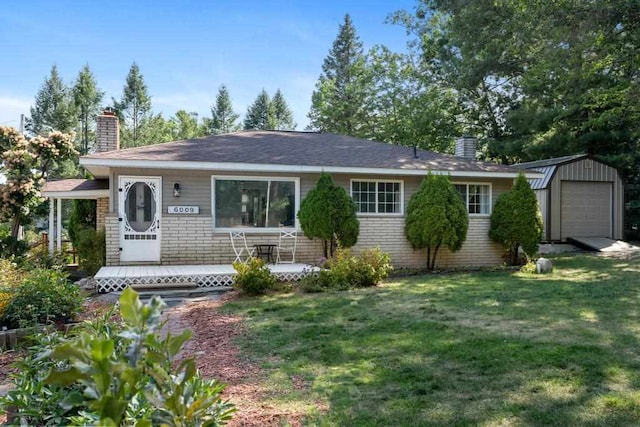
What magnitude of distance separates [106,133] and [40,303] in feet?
24.0

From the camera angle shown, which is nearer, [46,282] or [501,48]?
[46,282]

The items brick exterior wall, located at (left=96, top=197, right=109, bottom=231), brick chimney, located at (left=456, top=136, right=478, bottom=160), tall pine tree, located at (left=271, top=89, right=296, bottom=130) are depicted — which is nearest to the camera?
brick exterior wall, located at (left=96, top=197, right=109, bottom=231)

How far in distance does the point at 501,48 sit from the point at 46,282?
16164mm

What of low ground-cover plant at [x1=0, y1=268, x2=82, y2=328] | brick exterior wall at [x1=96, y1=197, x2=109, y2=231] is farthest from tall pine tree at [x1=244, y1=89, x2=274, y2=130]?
low ground-cover plant at [x1=0, y1=268, x2=82, y2=328]

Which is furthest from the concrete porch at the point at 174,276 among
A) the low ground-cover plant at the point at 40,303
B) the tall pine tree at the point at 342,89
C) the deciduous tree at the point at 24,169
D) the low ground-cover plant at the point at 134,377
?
the tall pine tree at the point at 342,89

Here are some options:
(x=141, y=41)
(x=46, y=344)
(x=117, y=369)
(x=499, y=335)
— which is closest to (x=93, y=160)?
(x=46, y=344)

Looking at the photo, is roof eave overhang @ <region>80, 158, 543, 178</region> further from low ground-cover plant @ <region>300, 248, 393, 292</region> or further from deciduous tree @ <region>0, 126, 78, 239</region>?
deciduous tree @ <region>0, 126, 78, 239</region>

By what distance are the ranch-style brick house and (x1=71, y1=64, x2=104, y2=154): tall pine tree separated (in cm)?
2216

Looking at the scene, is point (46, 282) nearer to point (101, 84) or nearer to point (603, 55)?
point (603, 55)

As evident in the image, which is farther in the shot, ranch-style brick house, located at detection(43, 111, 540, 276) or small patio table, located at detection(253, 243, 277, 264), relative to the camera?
small patio table, located at detection(253, 243, 277, 264)

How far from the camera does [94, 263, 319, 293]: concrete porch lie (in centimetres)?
808

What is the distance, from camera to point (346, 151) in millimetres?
12164

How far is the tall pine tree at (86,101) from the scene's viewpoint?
1235 inches

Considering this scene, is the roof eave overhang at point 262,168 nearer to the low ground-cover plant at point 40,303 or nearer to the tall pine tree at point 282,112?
the low ground-cover plant at point 40,303
